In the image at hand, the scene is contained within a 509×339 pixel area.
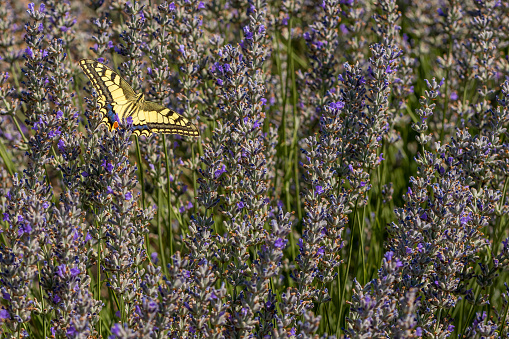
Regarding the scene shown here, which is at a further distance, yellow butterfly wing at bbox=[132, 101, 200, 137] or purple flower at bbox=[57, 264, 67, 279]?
yellow butterfly wing at bbox=[132, 101, 200, 137]

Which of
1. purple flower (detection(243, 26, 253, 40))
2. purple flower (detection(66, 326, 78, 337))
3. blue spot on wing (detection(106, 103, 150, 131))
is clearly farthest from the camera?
purple flower (detection(243, 26, 253, 40))

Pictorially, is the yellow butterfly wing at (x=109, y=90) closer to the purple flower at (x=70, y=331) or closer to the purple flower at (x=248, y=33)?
the purple flower at (x=248, y=33)

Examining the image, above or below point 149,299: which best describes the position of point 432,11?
above

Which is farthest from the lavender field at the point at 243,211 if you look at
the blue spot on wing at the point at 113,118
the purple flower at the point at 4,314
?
the blue spot on wing at the point at 113,118

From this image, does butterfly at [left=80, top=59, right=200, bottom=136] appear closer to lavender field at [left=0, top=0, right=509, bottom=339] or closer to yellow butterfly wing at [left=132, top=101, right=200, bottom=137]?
yellow butterfly wing at [left=132, top=101, right=200, bottom=137]

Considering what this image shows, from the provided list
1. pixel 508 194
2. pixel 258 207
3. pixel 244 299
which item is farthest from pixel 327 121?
pixel 508 194

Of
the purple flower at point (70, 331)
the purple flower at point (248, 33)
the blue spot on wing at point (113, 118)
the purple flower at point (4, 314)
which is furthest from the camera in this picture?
the purple flower at point (248, 33)

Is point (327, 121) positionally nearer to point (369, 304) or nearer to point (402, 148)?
point (369, 304)

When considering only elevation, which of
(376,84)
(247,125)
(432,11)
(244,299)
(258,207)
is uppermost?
(432,11)

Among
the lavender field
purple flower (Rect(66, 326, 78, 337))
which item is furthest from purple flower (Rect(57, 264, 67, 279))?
purple flower (Rect(66, 326, 78, 337))
